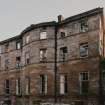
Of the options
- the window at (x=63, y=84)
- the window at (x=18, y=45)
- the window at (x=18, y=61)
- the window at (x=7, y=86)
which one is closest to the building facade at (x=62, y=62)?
the window at (x=63, y=84)

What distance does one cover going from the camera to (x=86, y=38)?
115 ft

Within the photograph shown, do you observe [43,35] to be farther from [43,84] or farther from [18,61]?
[18,61]

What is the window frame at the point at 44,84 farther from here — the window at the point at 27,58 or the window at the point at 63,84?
the window at the point at 27,58

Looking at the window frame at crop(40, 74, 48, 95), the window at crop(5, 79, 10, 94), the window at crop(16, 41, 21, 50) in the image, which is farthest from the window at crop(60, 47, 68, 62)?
the window at crop(5, 79, 10, 94)

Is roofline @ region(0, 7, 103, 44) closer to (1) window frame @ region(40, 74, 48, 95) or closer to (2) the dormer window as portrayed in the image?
(2) the dormer window

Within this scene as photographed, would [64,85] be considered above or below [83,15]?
below

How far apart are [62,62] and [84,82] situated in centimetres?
470

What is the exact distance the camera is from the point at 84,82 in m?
34.6

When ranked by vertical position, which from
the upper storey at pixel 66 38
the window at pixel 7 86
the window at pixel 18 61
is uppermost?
the upper storey at pixel 66 38

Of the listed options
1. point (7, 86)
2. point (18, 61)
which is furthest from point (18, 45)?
point (7, 86)

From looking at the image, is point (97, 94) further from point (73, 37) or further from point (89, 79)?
point (73, 37)

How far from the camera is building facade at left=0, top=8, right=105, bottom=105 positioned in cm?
3403

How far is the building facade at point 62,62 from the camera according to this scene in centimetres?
3403

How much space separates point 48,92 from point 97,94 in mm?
7744
